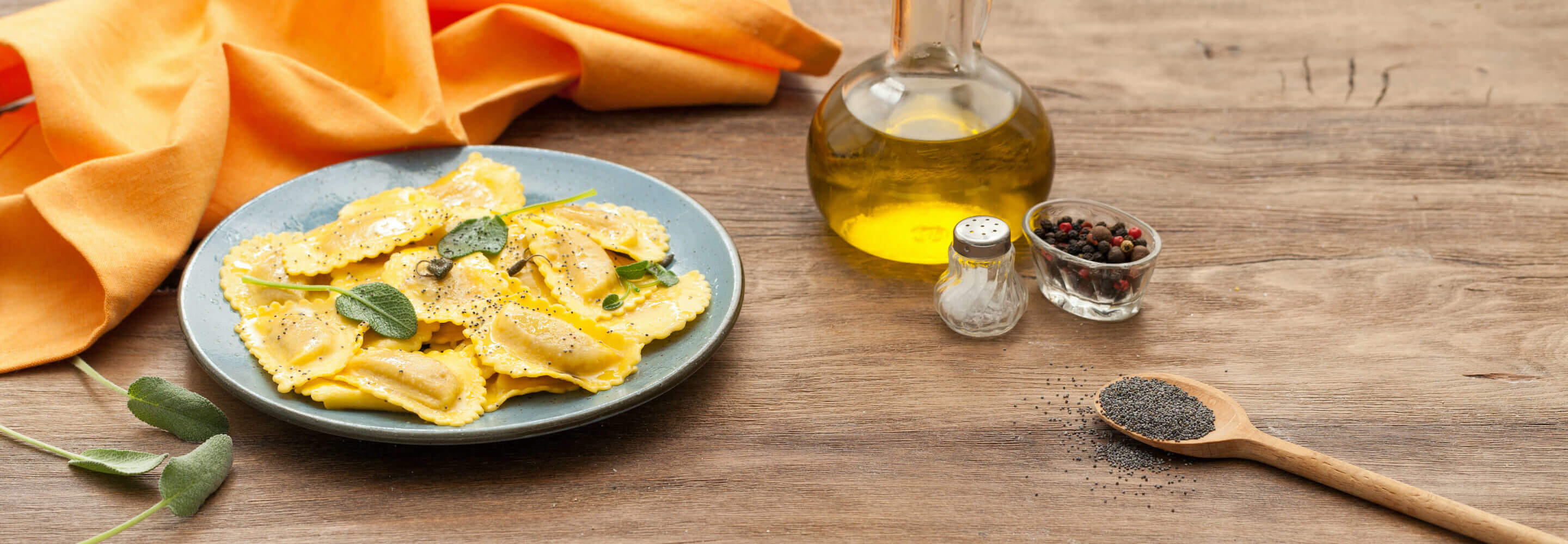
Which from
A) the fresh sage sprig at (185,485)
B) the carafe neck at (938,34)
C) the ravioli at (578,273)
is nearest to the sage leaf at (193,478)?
the fresh sage sprig at (185,485)

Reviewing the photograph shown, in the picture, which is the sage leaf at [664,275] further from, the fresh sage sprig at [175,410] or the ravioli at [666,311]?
the fresh sage sprig at [175,410]

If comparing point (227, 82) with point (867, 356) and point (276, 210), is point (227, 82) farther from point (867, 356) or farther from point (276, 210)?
point (867, 356)

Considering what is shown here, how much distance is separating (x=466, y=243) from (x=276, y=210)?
0.32 m

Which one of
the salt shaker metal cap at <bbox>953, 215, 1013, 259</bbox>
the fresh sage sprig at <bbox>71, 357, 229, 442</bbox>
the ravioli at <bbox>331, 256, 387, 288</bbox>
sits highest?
the salt shaker metal cap at <bbox>953, 215, 1013, 259</bbox>

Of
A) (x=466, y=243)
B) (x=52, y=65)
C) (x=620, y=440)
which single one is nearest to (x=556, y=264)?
(x=466, y=243)

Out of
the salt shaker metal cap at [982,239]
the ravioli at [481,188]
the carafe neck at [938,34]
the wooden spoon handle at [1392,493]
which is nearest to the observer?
the wooden spoon handle at [1392,493]

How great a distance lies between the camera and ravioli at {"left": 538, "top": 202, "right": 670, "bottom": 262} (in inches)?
58.3

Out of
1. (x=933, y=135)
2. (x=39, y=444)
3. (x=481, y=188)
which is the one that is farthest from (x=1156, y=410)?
(x=39, y=444)

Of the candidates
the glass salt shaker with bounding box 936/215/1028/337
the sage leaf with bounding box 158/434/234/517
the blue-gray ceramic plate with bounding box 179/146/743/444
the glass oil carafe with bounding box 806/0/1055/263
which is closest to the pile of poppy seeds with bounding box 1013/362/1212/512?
the glass salt shaker with bounding box 936/215/1028/337

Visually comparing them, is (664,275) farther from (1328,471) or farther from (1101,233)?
(1328,471)

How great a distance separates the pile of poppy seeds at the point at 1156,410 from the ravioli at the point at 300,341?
0.85 meters

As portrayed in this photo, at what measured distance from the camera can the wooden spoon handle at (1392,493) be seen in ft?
3.62

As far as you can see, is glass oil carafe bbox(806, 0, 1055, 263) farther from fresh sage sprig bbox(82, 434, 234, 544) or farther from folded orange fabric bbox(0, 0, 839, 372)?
fresh sage sprig bbox(82, 434, 234, 544)

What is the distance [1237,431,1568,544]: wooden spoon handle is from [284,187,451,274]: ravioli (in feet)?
3.35
